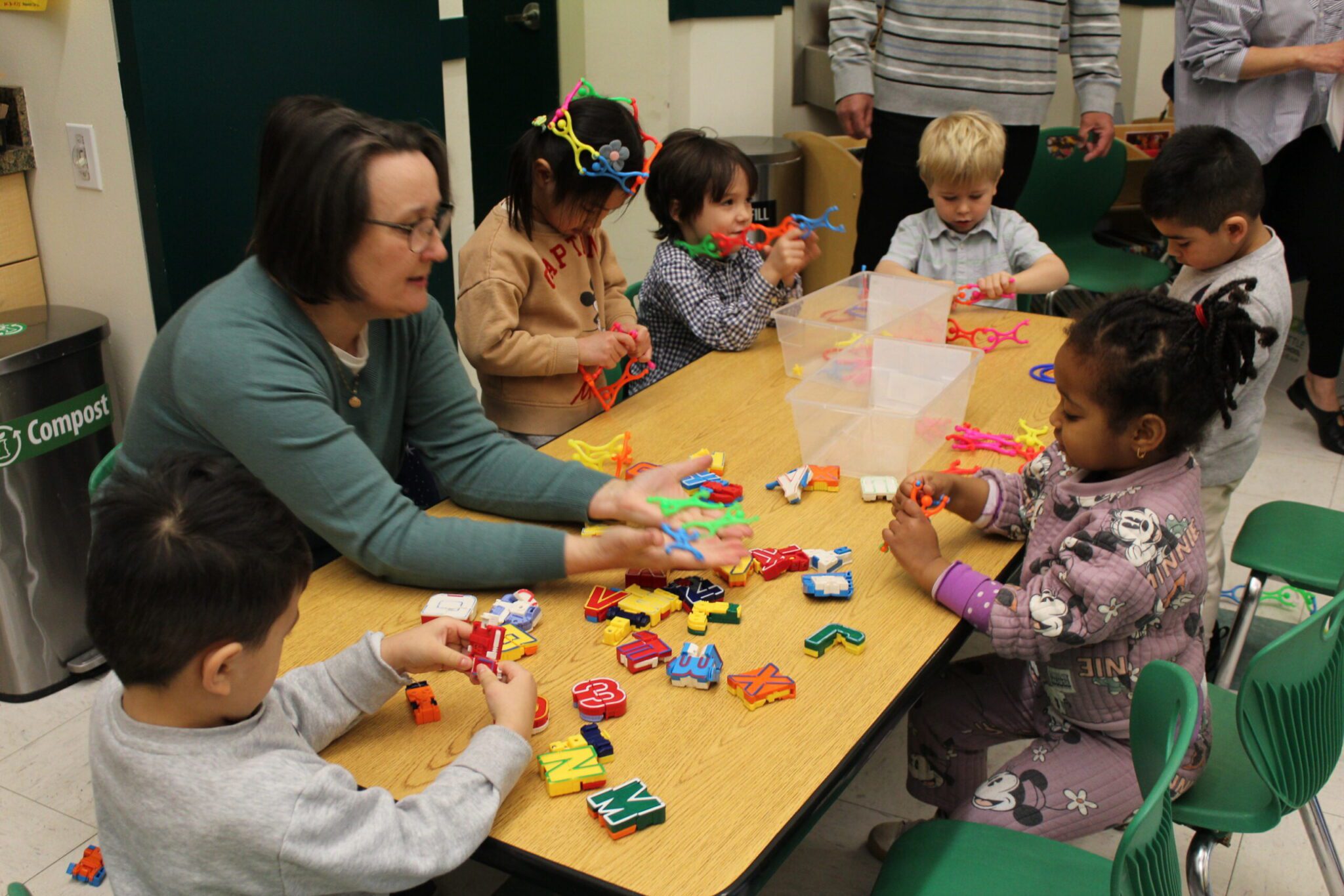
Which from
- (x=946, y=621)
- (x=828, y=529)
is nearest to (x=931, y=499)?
(x=828, y=529)

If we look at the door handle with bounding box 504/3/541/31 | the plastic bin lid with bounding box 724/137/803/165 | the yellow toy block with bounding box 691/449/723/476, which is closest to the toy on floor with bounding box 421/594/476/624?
the yellow toy block with bounding box 691/449/723/476

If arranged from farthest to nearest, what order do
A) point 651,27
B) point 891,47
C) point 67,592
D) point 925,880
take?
point 651,27 < point 891,47 < point 67,592 < point 925,880

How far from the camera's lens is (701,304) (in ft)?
8.55

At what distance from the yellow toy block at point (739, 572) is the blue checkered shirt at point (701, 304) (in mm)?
1039

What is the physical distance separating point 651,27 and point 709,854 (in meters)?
4.06

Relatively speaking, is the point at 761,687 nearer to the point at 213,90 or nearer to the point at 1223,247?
the point at 1223,247

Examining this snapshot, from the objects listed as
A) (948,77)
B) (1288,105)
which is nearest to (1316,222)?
(1288,105)

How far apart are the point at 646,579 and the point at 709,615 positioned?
0.12m

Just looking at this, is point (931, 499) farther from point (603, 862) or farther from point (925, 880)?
point (603, 862)

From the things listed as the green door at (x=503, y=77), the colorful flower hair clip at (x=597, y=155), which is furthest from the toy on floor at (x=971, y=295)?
the green door at (x=503, y=77)

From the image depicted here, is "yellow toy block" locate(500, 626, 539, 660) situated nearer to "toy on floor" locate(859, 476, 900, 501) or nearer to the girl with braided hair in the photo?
the girl with braided hair

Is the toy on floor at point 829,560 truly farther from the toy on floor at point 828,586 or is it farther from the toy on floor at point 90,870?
the toy on floor at point 90,870

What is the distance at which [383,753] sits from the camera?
4.13 ft

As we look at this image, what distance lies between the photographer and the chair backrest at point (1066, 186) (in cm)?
443
